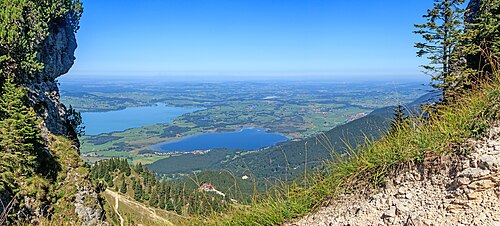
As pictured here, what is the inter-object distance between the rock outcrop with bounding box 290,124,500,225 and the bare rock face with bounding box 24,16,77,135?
29.3 m

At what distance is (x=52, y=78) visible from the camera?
33000 millimetres

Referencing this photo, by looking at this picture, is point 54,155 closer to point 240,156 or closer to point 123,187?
point 240,156

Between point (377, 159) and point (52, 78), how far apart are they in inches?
1393

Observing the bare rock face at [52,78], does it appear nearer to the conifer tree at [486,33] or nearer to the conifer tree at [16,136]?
the conifer tree at [16,136]

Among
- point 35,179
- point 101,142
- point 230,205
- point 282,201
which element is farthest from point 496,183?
point 101,142

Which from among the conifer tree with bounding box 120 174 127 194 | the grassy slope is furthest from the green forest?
the conifer tree with bounding box 120 174 127 194

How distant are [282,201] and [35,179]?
78.3ft

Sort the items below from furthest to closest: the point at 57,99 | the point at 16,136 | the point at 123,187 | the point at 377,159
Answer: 1. the point at 123,187
2. the point at 57,99
3. the point at 16,136
4. the point at 377,159

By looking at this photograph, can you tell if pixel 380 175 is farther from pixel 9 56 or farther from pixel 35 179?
pixel 9 56

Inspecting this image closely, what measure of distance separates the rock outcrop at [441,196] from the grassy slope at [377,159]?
0.18 meters

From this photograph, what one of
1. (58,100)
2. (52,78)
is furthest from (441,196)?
(52,78)

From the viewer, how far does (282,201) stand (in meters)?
5.18

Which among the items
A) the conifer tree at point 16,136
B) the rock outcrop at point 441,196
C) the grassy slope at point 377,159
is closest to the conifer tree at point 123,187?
the conifer tree at point 16,136

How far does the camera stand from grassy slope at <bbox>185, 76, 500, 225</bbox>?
4.38 metres
